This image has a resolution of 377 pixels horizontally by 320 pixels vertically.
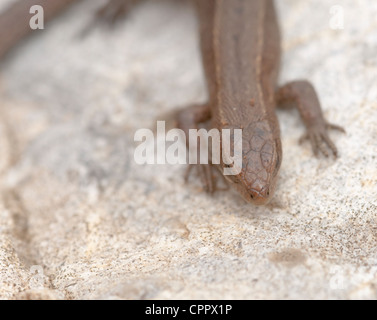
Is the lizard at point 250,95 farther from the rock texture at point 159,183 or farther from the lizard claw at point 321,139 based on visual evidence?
the rock texture at point 159,183

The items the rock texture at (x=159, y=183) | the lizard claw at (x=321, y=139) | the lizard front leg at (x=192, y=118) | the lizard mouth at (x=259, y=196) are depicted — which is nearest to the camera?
the rock texture at (x=159, y=183)

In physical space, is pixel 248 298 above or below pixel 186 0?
below

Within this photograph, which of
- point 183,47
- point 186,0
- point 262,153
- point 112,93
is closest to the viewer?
point 262,153

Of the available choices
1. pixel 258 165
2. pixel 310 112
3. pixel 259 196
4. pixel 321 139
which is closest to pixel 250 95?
pixel 310 112

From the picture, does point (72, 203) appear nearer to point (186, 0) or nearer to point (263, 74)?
point (263, 74)

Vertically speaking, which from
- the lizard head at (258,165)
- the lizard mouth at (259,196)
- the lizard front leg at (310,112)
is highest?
the lizard front leg at (310,112)

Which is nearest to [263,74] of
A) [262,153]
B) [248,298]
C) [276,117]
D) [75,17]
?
[276,117]

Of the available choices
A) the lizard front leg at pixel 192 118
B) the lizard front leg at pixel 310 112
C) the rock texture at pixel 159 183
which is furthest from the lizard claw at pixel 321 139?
the lizard front leg at pixel 192 118

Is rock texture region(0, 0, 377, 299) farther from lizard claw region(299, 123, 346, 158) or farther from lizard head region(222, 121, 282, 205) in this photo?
lizard head region(222, 121, 282, 205)
